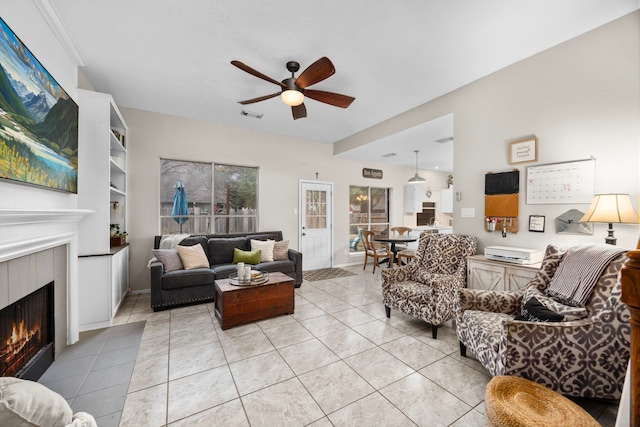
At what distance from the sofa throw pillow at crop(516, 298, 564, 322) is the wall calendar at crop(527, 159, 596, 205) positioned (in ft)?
4.22

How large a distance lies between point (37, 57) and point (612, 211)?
15.1ft

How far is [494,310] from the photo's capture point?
2.29 meters

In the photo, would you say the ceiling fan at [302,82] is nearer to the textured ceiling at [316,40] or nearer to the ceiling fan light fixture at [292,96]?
the ceiling fan light fixture at [292,96]

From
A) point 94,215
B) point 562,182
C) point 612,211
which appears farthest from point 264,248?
point 612,211

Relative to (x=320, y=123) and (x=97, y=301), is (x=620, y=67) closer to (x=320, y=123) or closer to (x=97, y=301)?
(x=320, y=123)

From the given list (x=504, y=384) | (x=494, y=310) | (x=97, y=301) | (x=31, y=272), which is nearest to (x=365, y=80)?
(x=494, y=310)

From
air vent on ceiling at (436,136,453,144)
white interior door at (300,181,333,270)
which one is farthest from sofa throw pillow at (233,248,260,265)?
air vent on ceiling at (436,136,453,144)

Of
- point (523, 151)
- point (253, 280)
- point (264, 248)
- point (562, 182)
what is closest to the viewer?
point (562, 182)

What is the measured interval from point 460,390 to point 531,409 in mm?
671

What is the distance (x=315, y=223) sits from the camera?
5.96 m

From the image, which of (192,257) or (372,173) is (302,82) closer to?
(192,257)

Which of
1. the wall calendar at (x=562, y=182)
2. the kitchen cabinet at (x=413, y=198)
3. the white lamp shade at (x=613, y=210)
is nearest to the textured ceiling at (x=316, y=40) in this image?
the wall calendar at (x=562, y=182)

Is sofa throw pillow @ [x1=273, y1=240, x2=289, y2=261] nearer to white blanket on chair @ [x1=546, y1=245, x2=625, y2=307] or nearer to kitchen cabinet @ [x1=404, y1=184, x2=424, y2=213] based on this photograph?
white blanket on chair @ [x1=546, y1=245, x2=625, y2=307]

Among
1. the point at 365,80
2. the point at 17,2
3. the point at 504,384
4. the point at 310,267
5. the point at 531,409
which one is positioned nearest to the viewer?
the point at 531,409
